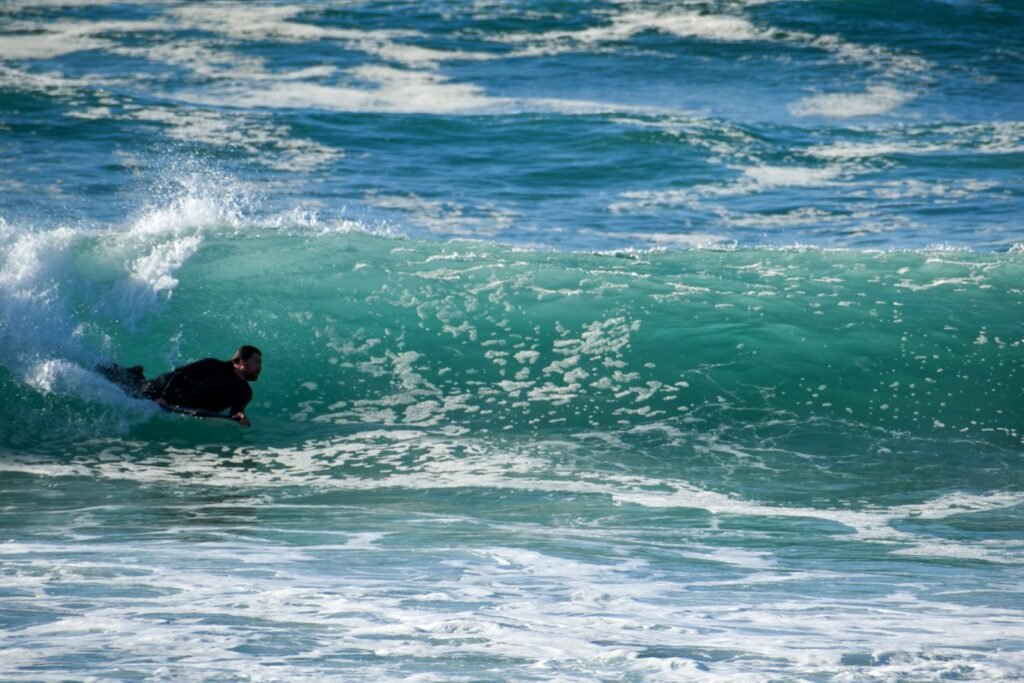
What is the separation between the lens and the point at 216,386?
9469 millimetres

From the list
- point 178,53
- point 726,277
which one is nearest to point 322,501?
point 726,277

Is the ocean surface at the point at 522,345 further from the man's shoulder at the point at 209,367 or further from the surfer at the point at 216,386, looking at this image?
the man's shoulder at the point at 209,367

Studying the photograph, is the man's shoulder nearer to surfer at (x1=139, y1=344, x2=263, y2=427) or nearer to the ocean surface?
surfer at (x1=139, y1=344, x2=263, y2=427)

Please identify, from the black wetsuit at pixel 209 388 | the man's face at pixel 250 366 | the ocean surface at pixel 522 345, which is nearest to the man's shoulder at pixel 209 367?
the black wetsuit at pixel 209 388

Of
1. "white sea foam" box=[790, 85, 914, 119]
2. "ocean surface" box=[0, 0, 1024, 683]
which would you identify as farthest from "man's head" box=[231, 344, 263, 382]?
"white sea foam" box=[790, 85, 914, 119]

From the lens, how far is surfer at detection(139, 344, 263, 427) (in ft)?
30.9

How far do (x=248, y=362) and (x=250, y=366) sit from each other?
4 centimetres

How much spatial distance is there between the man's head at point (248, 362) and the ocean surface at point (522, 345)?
66cm

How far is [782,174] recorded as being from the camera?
63.4ft

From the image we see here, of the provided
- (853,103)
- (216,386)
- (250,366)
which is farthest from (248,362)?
(853,103)

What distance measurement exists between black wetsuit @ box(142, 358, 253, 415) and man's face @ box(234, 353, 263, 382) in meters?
0.08

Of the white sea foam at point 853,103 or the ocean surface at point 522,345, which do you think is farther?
the white sea foam at point 853,103

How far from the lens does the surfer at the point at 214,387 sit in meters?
9.38

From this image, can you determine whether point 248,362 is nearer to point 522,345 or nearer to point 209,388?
point 209,388
